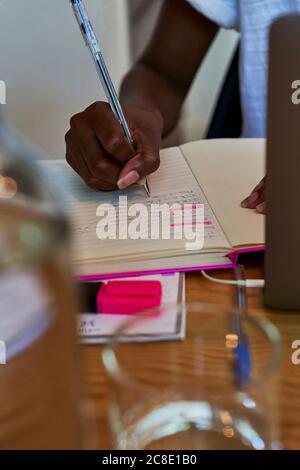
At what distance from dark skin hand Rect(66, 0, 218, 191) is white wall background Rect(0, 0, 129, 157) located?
0.21 meters

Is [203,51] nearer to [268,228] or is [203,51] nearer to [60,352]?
[268,228]

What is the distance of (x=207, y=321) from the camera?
41 centimetres

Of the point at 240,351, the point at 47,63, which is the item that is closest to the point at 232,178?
the point at 240,351

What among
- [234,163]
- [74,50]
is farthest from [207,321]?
[74,50]

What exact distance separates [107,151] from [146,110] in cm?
24

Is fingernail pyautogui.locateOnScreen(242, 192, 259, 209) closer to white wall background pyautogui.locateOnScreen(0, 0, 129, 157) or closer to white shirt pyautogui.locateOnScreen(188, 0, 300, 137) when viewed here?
white shirt pyautogui.locateOnScreen(188, 0, 300, 137)

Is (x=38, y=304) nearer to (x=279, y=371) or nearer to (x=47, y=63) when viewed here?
(x=279, y=371)

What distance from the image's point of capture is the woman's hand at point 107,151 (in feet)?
2.36

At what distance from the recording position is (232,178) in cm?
74

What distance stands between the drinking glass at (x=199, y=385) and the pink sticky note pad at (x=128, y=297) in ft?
0.24
